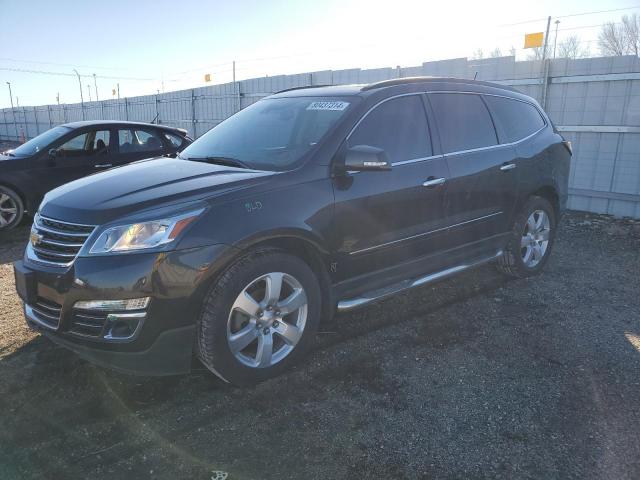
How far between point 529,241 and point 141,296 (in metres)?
3.94

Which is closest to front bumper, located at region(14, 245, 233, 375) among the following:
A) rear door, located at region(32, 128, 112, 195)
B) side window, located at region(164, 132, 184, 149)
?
rear door, located at region(32, 128, 112, 195)

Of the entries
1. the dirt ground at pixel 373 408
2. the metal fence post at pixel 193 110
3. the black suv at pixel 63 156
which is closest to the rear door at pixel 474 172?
the dirt ground at pixel 373 408

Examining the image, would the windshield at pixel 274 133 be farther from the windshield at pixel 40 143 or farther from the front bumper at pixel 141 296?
the windshield at pixel 40 143

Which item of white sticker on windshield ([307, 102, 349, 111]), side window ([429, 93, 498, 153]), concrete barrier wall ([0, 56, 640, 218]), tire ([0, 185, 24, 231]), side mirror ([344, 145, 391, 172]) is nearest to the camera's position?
side mirror ([344, 145, 391, 172])

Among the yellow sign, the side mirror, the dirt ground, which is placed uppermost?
the yellow sign

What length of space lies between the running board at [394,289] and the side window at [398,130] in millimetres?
935

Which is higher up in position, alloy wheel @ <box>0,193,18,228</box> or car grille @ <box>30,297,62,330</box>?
car grille @ <box>30,297,62,330</box>

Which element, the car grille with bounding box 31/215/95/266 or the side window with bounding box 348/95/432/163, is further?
the side window with bounding box 348/95/432/163

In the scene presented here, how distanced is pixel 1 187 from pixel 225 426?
20.0 ft

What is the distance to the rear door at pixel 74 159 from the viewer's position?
7.16 meters

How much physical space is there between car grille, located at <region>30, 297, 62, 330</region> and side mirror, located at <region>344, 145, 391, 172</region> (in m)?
1.88

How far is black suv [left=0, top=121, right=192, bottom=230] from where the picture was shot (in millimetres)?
7039

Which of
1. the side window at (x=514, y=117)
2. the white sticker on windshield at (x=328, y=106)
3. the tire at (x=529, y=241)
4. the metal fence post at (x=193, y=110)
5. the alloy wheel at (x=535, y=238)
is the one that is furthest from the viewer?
the metal fence post at (x=193, y=110)

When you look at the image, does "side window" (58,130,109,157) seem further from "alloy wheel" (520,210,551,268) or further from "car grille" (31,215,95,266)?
"alloy wheel" (520,210,551,268)
